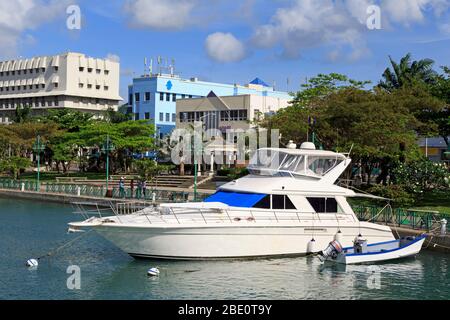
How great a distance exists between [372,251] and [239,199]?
21.1 feet

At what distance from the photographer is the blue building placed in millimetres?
99125

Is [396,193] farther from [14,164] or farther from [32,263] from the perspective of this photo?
[14,164]

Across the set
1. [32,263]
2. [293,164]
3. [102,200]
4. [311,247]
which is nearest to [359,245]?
[311,247]

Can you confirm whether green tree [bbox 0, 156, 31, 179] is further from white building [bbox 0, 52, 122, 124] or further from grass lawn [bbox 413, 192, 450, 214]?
white building [bbox 0, 52, 122, 124]

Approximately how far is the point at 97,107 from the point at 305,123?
80.6m

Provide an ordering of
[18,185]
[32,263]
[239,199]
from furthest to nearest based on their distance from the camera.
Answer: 1. [18,185]
2. [239,199]
3. [32,263]

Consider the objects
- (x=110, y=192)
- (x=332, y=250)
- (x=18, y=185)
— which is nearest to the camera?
(x=332, y=250)

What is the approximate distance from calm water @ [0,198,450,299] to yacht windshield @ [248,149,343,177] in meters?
4.45

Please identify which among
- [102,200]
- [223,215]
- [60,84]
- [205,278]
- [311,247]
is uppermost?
[60,84]

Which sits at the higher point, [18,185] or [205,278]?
[18,185]

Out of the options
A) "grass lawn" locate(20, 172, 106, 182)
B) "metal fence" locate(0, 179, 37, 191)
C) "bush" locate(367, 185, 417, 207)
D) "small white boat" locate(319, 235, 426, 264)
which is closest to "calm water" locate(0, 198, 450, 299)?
"small white boat" locate(319, 235, 426, 264)

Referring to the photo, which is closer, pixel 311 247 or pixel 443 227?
pixel 311 247

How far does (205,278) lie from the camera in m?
23.2

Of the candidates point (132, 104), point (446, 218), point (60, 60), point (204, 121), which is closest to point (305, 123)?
point (446, 218)
